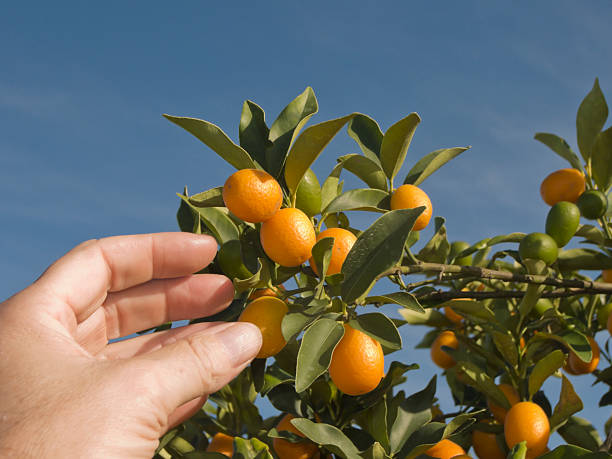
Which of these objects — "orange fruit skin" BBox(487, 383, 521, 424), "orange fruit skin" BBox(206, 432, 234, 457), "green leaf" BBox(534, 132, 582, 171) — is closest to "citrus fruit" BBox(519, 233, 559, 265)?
"orange fruit skin" BBox(487, 383, 521, 424)

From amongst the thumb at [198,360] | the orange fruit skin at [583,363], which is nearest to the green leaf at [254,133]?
the thumb at [198,360]

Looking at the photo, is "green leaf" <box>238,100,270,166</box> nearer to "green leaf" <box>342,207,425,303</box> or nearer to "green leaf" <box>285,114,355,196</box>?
"green leaf" <box>285,114,355,196</box>

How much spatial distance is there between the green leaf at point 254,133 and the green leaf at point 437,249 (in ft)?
2.32

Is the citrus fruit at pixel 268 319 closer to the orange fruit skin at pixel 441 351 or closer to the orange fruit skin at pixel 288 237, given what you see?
the orange fruit skin at pixel 288 237

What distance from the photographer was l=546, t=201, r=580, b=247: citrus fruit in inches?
76.6

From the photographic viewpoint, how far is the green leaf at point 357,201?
1.53 m

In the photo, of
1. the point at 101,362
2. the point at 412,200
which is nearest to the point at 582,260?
the point at 412,200

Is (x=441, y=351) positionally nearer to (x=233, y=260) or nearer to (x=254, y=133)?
(x=233, y=260)

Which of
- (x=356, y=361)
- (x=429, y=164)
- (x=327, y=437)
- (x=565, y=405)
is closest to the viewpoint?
(x=356, y=361)

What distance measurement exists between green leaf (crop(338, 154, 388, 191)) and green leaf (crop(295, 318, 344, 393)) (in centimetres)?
54

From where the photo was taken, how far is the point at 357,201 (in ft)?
5.07

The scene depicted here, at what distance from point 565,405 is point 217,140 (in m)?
1.34

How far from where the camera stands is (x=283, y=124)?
60.3 inches

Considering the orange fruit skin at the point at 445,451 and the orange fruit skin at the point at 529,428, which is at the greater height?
the orange fruit skin at the point at 529,428
